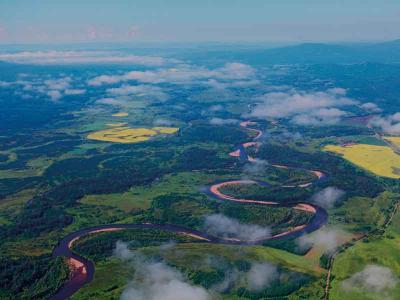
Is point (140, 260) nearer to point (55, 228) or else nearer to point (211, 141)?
point (55, 228)

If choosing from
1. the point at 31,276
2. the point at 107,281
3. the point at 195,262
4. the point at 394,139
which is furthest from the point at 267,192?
the point at 394,139

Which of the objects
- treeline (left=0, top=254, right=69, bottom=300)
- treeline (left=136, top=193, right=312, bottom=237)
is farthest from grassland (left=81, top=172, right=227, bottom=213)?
treeline (left=0, top=254, right=69, bottom=300)

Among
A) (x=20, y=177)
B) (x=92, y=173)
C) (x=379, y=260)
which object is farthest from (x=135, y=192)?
(x=379, y=260)

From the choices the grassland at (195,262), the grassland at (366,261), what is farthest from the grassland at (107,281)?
the grassland at (366,261)

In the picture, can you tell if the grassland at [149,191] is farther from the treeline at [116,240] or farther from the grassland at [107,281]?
the grassland at [107,281]

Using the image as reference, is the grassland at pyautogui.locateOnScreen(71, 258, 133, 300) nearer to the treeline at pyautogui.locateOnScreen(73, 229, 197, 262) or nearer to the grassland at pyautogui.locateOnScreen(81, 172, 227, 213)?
the treeline at pyautogui.locateOnScreen(73, 229, 197, 262)

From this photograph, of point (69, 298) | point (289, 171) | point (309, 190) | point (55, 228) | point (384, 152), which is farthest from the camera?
point (384, 152)
